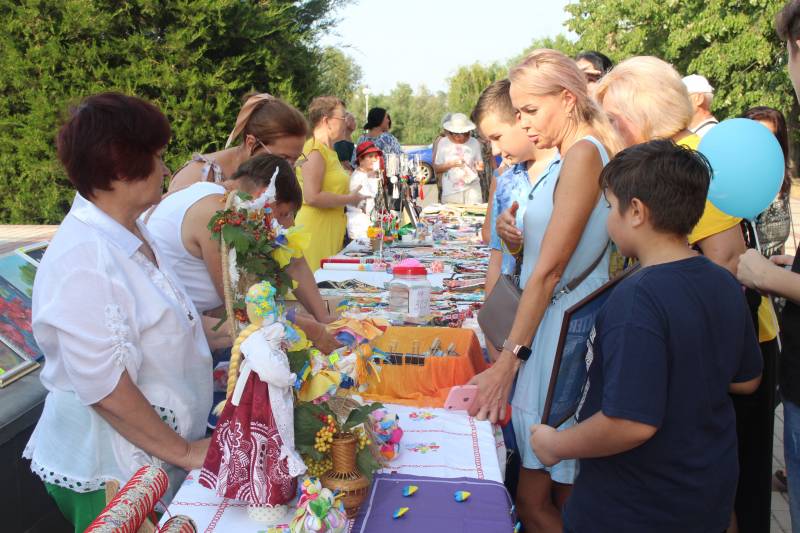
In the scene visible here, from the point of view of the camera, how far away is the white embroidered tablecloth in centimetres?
147

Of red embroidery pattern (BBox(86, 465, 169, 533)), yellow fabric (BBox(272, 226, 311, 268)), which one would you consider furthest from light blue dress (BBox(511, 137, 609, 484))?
red embroidery pattern (BBox(86, 465, 169, 533))

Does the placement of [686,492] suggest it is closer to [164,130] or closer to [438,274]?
[164,130]

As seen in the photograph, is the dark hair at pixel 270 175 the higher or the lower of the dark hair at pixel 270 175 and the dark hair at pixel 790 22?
the lower

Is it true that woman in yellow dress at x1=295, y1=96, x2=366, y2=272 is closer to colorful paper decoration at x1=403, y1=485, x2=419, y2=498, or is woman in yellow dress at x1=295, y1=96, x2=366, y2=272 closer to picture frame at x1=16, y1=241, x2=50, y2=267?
picture frame at x1=16, y1=241, x2=50, y2=267

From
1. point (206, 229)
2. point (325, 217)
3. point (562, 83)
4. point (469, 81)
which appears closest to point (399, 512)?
point (206, 229)

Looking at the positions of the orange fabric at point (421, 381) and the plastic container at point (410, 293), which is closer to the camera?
the orange fabric at point (421, 381)

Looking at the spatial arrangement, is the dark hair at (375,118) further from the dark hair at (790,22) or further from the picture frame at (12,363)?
the dark hair at (790,22)

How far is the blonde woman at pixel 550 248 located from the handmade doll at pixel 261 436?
73cm

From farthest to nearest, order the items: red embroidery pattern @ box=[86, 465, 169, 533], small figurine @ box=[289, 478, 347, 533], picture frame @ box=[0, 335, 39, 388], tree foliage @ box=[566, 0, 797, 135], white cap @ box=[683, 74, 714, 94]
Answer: tree foliage @ box=[566, 0, 797, 135] → white cap @ box=[683, 74, 714, 94] → picture frame @ box=[0, 335, 39, 388] → small figurine @ box=[289, 478, 347, 533] → red embroidery pattern @ box=[86, 465, 169, 533]

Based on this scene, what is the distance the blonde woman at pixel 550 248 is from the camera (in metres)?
1.94

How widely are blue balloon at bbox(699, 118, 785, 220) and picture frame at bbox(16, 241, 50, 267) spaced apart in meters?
2.86

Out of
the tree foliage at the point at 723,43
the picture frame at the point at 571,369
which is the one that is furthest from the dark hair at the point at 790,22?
the tree foliage at the point at 723,43

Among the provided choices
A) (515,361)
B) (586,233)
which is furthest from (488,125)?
(515,361)

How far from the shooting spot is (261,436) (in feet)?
4.67
